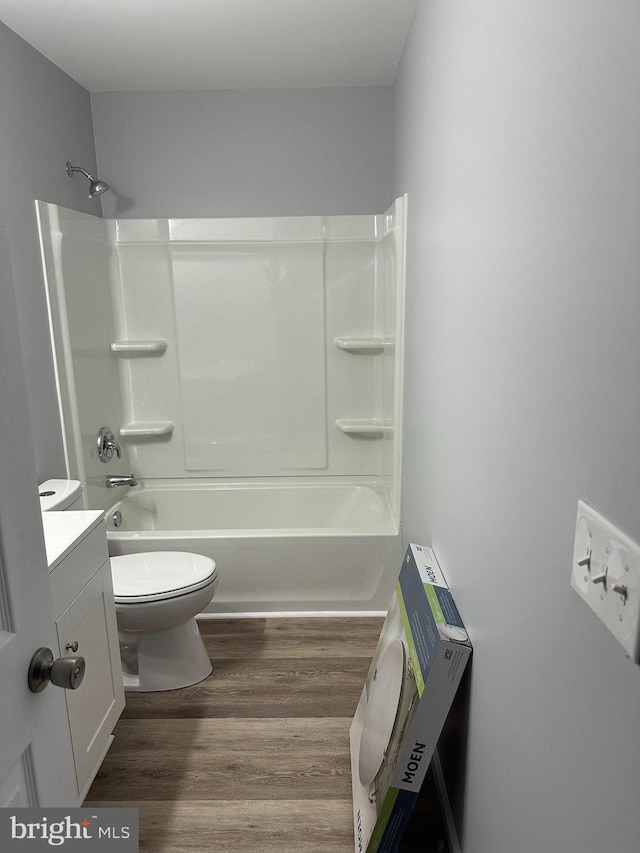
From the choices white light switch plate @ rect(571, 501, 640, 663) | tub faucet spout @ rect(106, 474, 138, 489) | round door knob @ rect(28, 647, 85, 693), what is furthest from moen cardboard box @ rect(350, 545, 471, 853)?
tub faucet spout @ rect(106, 474, 138, 489)

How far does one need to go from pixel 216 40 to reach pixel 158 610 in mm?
2224

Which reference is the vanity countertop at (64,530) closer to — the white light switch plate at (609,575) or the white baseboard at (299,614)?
the white baseboard at (299,614)

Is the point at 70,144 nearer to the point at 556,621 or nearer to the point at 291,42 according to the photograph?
the point at 291,42

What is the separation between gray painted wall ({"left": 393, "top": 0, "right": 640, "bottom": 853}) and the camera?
0.73 meters

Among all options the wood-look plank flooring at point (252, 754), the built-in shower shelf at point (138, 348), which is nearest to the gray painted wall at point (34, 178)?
the built-in shower shelf at point (138, 348)

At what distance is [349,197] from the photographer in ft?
10.9

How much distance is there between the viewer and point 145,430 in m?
3.52

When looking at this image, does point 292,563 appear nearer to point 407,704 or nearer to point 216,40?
point 407,704

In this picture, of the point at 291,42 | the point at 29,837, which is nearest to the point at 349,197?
the point at 291,42

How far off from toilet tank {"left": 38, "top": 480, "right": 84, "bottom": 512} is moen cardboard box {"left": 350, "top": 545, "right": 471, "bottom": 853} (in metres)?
1.28

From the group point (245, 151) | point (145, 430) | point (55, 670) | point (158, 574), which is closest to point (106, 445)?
point (145, 430)

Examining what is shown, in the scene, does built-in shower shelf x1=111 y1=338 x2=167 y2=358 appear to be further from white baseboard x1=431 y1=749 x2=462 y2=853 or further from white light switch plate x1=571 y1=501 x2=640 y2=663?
white light switch plate x1=571 y1=501 x2=640 y2=663

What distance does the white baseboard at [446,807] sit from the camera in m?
1.67

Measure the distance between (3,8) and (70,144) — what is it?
73 centimetres
